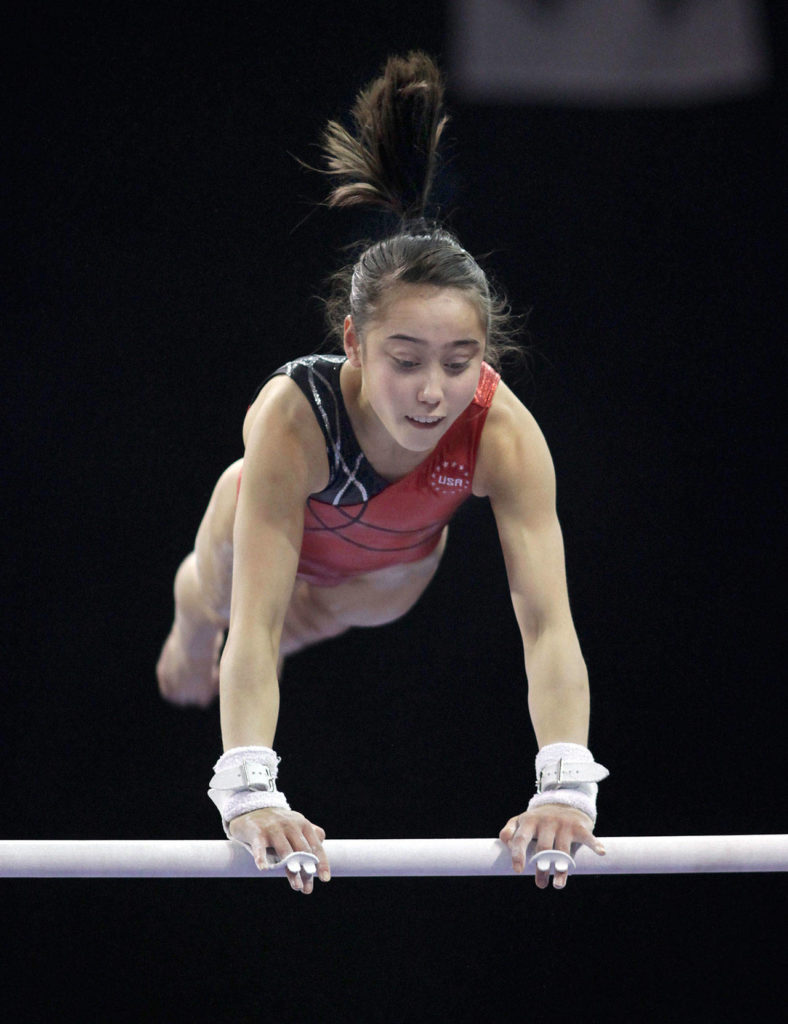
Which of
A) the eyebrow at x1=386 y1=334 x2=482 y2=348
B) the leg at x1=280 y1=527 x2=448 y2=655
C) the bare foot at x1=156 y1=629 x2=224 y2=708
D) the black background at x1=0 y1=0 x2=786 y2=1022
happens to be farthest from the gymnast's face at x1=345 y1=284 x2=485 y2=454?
the black background at x1=0 y1=0 x2=786 y2=1022

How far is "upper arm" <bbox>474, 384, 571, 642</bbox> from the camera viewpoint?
1843 millimetres

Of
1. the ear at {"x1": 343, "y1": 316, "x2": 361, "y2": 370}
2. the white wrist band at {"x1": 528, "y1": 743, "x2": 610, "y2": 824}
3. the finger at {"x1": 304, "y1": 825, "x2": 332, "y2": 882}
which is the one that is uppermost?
the ear at {"x1": 343, "y1": 316, "x2": 361, "y2": 370}

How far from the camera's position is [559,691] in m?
1.77

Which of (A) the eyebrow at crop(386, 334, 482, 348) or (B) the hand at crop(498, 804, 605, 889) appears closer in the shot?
(B) the hand at crop(498, 804, 605, 889)

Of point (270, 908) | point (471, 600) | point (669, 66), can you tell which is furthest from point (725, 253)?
point (270, 908)

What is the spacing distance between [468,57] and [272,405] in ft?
5.95

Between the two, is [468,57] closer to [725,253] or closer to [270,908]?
[725,253]

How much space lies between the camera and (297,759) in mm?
3531

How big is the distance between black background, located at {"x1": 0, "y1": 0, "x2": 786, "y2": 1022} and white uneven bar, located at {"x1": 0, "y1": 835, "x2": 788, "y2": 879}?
73.4 inches

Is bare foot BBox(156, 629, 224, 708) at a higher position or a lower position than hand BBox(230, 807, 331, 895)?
higher

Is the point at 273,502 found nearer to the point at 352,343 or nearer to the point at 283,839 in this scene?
the point at 352,343

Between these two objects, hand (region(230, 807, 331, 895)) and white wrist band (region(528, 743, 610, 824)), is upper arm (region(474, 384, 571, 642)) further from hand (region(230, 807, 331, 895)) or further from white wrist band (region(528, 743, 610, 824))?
hand (region(230, 807, 331, 895))

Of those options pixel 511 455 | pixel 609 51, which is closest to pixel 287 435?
pixel 511 455

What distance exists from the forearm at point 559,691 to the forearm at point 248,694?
14.8 inches
